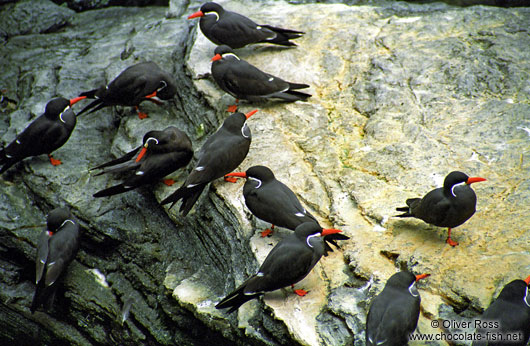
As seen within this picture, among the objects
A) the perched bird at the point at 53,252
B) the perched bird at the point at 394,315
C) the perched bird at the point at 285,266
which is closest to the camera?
the perched bird at the point at 394,315

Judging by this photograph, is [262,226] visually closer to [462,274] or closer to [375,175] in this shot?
[375,175]

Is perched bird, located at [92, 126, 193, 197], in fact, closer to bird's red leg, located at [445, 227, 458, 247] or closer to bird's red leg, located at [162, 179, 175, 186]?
bird's red leg, located at [162, 179, 175, 186]

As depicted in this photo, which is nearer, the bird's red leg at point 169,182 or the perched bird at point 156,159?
the perched bird at point 156,159

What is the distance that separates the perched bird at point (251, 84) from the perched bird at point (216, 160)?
0.89 metres

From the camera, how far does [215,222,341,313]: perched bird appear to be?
4777mm

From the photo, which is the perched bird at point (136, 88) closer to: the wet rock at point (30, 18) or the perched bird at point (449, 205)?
the wet rock at point (30, 18)

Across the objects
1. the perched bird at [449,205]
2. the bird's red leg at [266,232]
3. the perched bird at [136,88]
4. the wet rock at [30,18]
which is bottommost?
the wet rock at [30,18]

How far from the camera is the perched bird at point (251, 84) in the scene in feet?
23.4

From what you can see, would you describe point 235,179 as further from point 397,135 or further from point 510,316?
point 510,316

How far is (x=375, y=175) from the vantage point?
19.8 feet

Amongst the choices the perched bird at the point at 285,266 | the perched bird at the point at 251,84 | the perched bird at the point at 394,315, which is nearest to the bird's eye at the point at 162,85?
the perched bird at the point at 251,84

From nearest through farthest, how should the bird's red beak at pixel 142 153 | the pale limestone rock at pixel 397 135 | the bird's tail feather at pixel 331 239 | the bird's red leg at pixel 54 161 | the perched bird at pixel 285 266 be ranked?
the perched bird at pixel 285 266, the pale limestone rock at pixel 397 135, the bird's tail feather at pixel 331 239, the bird's red beak at pixel 142 153, the bird's red leg at pixel 54 161

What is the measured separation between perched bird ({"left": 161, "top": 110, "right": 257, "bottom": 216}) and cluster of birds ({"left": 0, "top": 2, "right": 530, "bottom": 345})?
0.01 meters

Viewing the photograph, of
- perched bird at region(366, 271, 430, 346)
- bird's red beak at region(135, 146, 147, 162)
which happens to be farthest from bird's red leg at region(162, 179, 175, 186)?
perched bird at region(366, 271, 430, 346)
